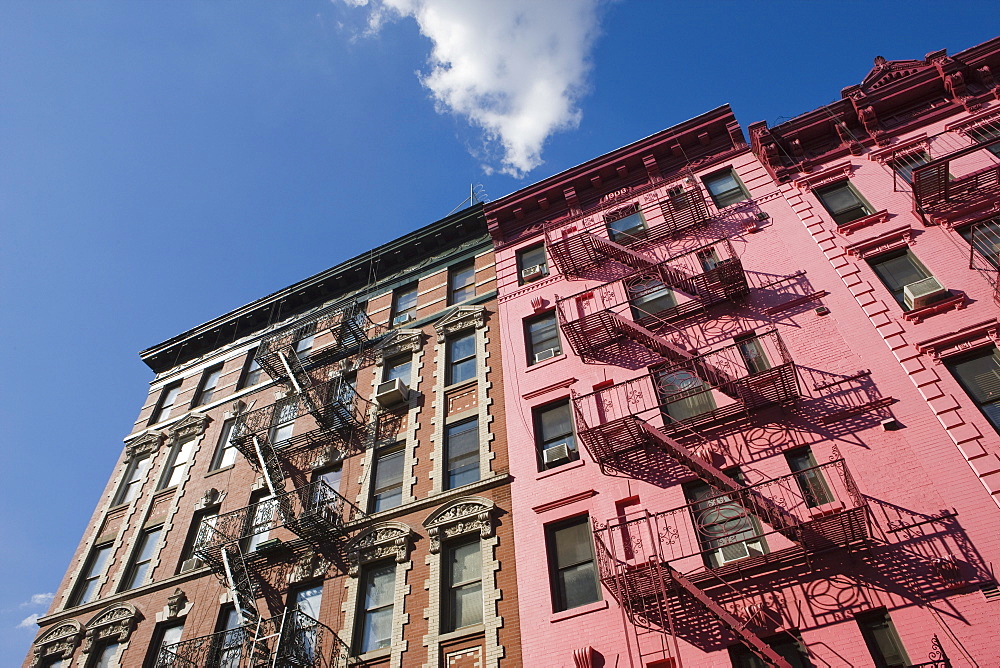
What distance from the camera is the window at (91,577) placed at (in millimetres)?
22000

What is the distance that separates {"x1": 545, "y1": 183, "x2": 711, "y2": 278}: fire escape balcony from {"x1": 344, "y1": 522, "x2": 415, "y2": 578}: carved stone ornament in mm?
9360

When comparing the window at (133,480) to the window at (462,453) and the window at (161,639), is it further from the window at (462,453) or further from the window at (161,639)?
the window at (462,453)

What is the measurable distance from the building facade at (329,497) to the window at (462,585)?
5cm

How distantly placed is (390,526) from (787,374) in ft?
34.2

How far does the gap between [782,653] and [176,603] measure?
15744 mm

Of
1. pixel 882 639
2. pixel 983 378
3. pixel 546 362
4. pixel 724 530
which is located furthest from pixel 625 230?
pixel 882 639

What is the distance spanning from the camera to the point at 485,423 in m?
19.8

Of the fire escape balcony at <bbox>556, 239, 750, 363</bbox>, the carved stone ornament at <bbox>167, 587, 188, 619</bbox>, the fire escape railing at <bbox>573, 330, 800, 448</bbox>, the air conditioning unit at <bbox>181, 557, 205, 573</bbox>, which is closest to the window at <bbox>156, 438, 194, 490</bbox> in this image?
the air conditioning unit at <bbox>181, 557, 205, 573</bbox>

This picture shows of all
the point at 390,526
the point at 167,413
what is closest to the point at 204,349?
the point at 167,413

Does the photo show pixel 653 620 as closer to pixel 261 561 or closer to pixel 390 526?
pixel 390 526

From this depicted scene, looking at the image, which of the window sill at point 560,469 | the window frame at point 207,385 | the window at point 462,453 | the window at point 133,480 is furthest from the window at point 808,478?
the window frame at point 207,385

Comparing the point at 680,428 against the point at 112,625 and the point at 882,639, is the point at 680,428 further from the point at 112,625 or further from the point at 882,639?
the point at 112,625

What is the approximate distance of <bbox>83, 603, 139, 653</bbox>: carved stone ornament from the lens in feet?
65.7

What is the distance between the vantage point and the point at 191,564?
21.2 meters
